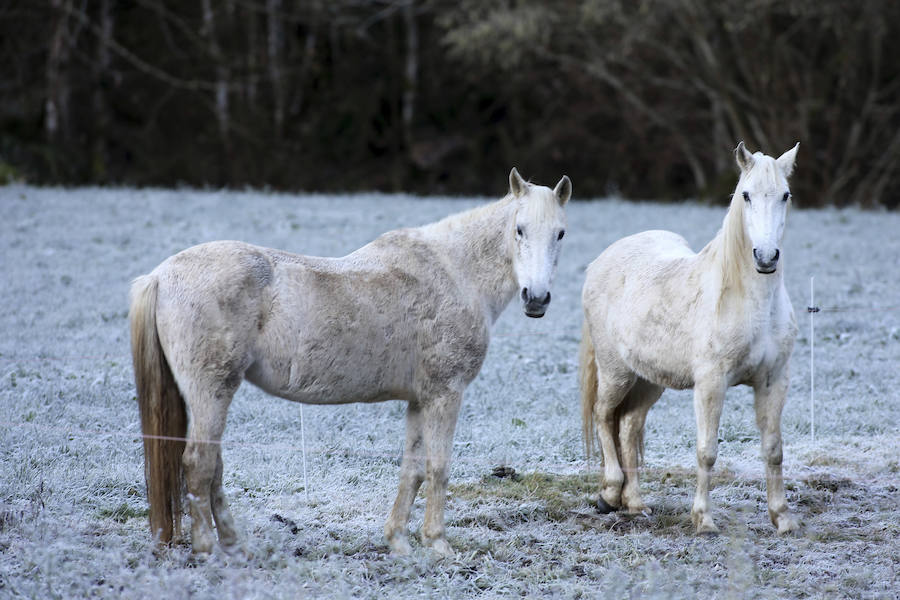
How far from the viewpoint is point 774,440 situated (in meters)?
6.11

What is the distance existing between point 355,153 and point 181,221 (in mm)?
12791

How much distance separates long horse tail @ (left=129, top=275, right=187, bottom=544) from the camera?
5.19 meters

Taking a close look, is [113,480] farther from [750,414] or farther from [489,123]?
[489,123]

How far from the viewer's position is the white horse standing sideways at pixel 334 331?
204 inches

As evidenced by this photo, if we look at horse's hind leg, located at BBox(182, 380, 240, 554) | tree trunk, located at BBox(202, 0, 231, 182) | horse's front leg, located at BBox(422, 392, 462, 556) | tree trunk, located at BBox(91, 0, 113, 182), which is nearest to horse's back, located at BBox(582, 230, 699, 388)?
horse's front leg, located at BBox(422, 392, 462, 556)

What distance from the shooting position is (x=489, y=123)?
99.7 ft

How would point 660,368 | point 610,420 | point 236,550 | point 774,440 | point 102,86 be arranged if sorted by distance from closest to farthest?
1. point 236,550
2. point 774,440
3. point 660,368
4. point 610,420
5. point 102,86

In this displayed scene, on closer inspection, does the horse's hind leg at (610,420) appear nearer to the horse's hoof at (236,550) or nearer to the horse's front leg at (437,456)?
the horse's front leg at (437,456)

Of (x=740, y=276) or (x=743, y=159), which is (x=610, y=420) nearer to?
(x=740, y=276)

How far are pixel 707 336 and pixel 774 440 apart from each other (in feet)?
2.52

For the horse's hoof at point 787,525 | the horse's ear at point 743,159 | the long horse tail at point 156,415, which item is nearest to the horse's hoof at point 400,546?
the long horse tail at point 156,415

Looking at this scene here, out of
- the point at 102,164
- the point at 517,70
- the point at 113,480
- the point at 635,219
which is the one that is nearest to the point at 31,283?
the point at 113,480

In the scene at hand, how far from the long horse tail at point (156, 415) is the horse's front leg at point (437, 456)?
1.34 meters

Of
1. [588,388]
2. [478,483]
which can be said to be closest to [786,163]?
[588,388]
